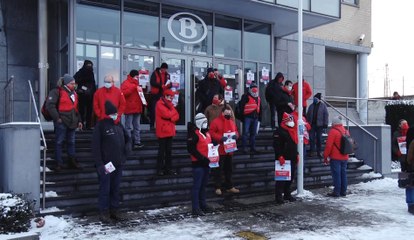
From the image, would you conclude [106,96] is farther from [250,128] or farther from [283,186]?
[283,186]

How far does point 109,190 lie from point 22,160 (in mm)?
1509

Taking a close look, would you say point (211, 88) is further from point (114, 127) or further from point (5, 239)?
point (5, 239)

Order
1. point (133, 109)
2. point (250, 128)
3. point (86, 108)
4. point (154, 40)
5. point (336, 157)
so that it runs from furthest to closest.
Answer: point (154, 40)
point (250, 128)
point (86, 108)
point (133, 109)
point (336, 157)

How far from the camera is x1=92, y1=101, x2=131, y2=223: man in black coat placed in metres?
7.07

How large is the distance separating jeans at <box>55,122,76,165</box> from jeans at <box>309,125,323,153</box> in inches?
259

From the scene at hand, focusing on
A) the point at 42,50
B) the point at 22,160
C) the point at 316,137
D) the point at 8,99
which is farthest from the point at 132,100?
the point at 316,137

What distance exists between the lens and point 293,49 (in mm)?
17172

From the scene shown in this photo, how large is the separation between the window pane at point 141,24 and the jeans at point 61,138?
15.9ft

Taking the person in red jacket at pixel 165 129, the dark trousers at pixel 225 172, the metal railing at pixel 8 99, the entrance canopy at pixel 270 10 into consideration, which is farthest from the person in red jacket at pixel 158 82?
the metal railing at pixel 8 99

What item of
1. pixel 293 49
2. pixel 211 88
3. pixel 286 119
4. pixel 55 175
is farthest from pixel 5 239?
pixel 293 49

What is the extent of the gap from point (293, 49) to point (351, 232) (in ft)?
37.3

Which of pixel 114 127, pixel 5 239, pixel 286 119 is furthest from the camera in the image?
pixel 286 119

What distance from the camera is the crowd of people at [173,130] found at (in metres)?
7.27

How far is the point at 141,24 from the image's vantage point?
13023 mm
